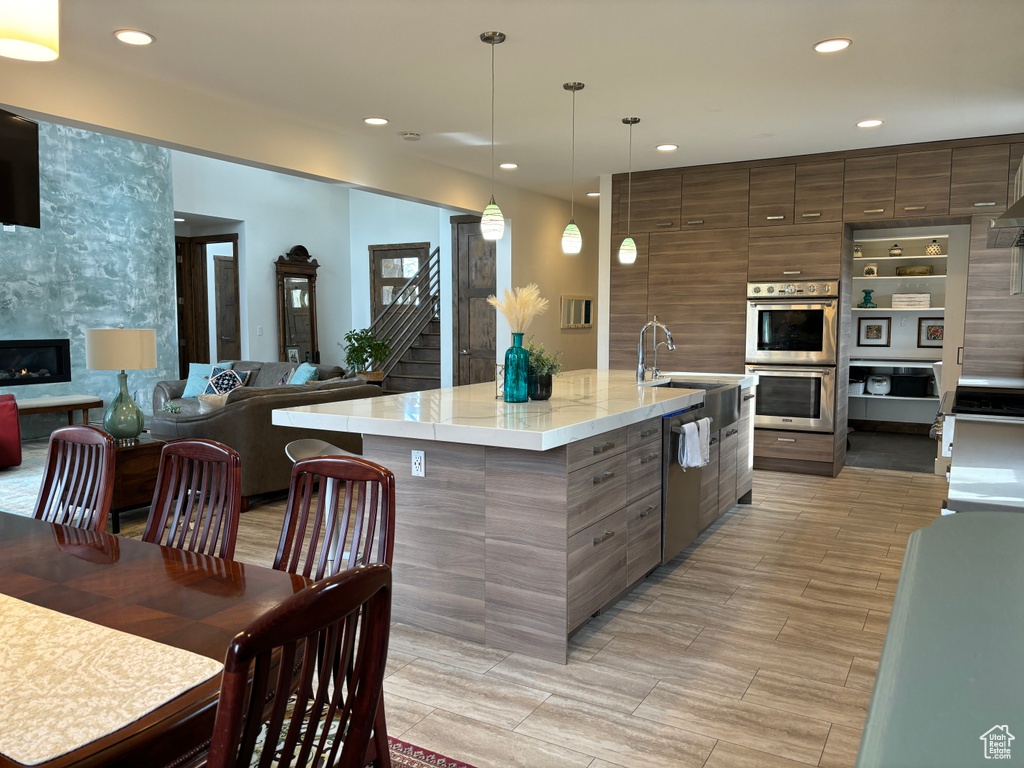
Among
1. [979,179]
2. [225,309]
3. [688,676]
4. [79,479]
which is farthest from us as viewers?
[225,309]

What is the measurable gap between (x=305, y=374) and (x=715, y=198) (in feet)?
13.2

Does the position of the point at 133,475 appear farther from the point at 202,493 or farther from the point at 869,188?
the point at 869,188

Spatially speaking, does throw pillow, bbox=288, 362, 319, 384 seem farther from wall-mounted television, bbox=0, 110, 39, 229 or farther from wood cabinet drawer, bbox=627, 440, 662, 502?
wood cabinet drawer, bbox=627, 440, 662, 502

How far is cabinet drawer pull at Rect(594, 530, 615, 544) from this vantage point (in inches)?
114

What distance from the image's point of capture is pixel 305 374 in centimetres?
682

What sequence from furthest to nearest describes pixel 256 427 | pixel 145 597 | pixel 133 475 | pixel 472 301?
1. pixel 472 301
2. pixel 256 427
3. pixel 133 475
4. pixel 145 597

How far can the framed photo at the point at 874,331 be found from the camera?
25.7ft

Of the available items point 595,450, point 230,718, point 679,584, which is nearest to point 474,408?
point 595,450

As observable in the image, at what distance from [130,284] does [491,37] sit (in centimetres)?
627

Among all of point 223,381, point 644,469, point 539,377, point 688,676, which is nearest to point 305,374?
point 223,381

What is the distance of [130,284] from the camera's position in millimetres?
8141

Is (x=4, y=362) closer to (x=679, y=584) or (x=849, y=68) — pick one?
(x=679, y=584)

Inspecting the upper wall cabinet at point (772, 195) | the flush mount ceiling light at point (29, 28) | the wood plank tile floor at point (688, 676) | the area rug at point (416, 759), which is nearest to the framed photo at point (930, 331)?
the upper wall cabinet at point (772, 195)

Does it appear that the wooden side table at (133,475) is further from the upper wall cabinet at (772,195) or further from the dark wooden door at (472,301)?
the upper wall cabinet at (772,195)
